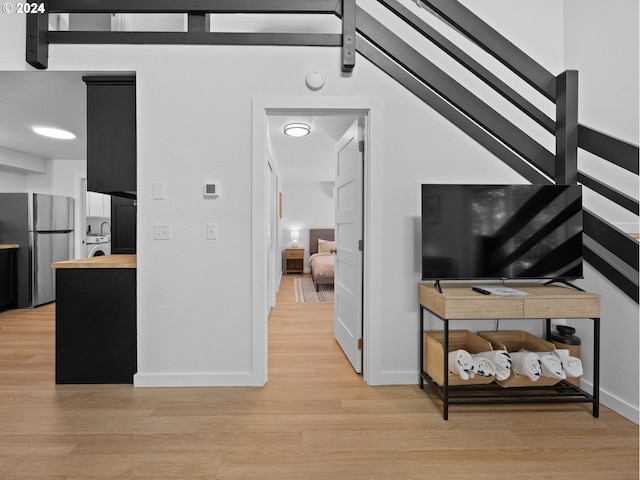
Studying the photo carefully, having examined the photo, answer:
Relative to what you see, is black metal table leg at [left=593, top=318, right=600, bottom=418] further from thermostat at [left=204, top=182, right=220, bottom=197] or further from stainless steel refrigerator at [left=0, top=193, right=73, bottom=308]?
stainless steel refrigerator at [left=0, top=193, right=73, bottom=308]

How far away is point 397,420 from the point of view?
206cm

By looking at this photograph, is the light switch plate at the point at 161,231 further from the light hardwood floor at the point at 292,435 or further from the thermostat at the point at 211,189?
the light hardwood floor at the point at 292,435

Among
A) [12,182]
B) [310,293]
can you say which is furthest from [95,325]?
[12,182]

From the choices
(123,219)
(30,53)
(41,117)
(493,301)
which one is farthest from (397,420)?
(41,117)

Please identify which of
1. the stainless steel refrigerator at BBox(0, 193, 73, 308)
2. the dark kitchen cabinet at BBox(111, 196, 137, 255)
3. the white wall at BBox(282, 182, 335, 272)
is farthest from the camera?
the white wall at BBox(282, 182, 335, 272)

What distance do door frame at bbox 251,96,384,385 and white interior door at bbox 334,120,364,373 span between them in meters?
0.20

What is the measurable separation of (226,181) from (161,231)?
0.55 meters

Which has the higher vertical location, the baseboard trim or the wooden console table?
the wooden console table

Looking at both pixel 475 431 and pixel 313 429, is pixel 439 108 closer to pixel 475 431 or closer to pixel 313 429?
pixel 475 431

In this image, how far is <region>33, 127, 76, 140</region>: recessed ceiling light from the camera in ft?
13.9

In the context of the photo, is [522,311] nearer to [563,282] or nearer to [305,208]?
[563,282]

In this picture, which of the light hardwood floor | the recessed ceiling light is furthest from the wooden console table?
the recessed ceiling light

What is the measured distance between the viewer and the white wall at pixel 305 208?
8922 millimetres

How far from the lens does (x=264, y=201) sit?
2.51 metres
